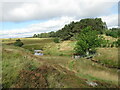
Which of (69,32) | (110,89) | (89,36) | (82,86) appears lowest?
(110,89)

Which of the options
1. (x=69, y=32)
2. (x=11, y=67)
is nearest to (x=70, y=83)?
(x=11, y=67)

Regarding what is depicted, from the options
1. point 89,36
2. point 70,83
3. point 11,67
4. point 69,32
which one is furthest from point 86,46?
point 69,32

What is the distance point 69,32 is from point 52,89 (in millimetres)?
80169

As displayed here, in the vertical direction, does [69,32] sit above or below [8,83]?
above

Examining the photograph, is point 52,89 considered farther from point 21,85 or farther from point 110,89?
point 110,89

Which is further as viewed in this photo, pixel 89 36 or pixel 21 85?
pixel 89 36

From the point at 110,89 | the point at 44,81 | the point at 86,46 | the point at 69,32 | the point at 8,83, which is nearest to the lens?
the point at 8,83

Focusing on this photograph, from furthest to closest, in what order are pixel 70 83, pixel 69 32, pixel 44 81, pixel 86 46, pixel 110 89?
1. pixel 69 32
2. pixel 86 46
3. pixel 110 89
4. pixel 70 83
5. pixel 44 81

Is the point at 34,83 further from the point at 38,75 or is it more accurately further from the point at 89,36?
the point at 89,36

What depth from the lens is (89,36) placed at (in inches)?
1282

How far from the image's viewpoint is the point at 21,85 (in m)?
8.36

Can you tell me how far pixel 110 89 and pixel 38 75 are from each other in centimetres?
784

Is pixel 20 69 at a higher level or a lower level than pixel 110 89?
higher

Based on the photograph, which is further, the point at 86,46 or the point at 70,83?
the point at 86,46
